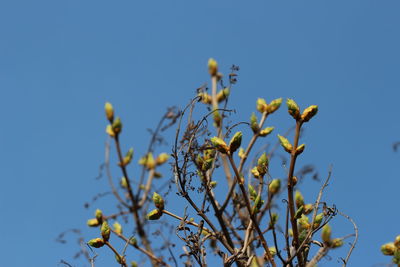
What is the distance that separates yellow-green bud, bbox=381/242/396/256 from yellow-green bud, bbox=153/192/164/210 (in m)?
0.95

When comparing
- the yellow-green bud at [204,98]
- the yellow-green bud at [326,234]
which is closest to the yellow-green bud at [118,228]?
the yellow-green bud at [204,98]

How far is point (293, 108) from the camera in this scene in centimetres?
161

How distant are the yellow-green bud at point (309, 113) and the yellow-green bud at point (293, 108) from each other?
0.8 inches

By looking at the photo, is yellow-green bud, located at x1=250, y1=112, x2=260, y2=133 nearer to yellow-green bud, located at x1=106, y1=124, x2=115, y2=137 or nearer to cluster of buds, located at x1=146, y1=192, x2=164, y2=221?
cluster of buds, located at x1=146, y1=192, x2=164, y2=221

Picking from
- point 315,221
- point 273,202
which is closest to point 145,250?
point 273,202

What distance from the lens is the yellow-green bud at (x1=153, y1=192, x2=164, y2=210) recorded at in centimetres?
185

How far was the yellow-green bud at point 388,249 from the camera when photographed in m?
2.05

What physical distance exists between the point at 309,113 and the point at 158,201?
2.17 ft

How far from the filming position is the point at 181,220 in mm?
1846

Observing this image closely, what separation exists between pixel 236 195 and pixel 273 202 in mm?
213

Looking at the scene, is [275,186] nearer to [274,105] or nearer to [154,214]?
[274,105]

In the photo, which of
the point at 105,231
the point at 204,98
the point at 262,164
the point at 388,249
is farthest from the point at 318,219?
the point at 204,98

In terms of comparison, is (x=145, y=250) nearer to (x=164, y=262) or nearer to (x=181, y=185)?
(x=164, y=262)

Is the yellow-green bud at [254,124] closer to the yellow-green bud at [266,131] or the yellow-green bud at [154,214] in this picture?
the yellow-green bud at [266,131]
